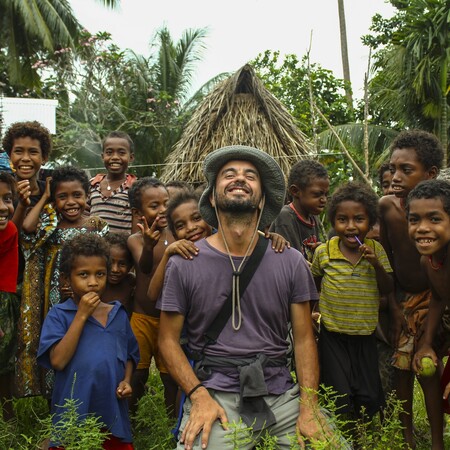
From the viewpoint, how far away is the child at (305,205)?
5.06 m

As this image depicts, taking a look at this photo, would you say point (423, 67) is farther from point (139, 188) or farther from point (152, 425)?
point (152, 425)

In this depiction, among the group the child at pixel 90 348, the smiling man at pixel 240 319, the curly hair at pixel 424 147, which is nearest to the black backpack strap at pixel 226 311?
the smiling man at pixel 240 319

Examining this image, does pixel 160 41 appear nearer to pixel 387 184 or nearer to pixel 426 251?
pixel 387 184

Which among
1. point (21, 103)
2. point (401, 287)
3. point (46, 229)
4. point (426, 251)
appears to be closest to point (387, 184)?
point (401, 287)

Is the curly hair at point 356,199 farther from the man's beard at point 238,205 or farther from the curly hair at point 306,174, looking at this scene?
the man's beard at point 238,205

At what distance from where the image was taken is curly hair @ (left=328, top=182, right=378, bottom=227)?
174 inches

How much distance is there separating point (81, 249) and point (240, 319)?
3.63 ft

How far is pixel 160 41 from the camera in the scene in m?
21.6

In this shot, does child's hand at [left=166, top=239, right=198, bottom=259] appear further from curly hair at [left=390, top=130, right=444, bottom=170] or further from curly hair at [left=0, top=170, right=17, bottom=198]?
curly hair at [left=390, top=130, right=444, bottom=170]

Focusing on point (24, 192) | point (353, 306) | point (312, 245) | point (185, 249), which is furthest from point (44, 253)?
point (353, 306)

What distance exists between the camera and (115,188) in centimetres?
596

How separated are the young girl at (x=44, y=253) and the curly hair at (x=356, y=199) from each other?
164cm

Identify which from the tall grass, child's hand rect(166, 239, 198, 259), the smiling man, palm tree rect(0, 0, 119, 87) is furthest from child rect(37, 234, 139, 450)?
palm tree rect(0, 0, 119, 87)

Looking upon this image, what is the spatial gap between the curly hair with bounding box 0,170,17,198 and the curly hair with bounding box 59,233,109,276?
0.61m
